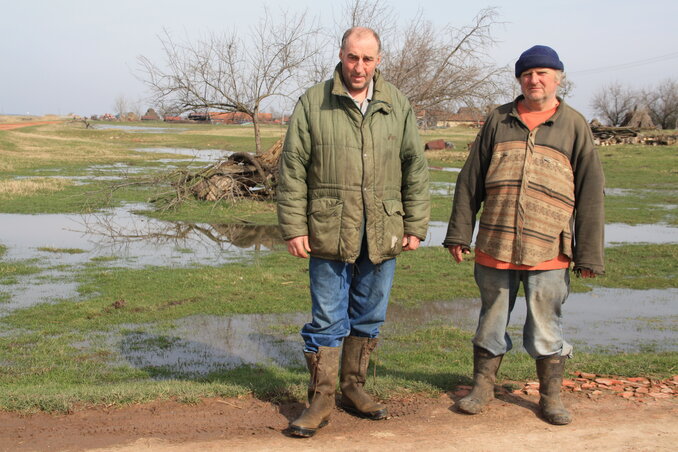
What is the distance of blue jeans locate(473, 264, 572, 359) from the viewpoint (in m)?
4.38

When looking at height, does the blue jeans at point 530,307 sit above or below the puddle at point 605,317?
above

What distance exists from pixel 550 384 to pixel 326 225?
1.68 m

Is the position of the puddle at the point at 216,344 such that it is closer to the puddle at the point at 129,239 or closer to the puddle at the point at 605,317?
the puddle at the point at 605,317

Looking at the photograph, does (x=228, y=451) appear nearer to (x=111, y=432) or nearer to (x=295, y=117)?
(x=111, y=432)

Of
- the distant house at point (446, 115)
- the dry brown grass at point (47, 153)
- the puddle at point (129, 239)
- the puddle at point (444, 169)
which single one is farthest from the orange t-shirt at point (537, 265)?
the dry brown grass at point (47, 153)

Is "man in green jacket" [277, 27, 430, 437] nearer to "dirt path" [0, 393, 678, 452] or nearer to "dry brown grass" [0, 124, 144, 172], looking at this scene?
"dirt path" [0, 393, 678, 452]

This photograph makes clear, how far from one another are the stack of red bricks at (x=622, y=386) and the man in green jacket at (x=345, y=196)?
1.38 meters

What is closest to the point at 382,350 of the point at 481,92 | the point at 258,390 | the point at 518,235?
the point at 258,390

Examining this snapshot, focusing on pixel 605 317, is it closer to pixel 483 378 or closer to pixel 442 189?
pixel 483 378

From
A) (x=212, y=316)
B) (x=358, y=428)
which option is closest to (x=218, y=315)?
(x=212, y=316)

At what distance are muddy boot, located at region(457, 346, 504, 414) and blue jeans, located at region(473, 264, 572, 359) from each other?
70 millimetres

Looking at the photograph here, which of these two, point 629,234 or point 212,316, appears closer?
point 212,316

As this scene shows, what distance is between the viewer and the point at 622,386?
4.98 m

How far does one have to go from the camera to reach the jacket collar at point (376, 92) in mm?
4164
